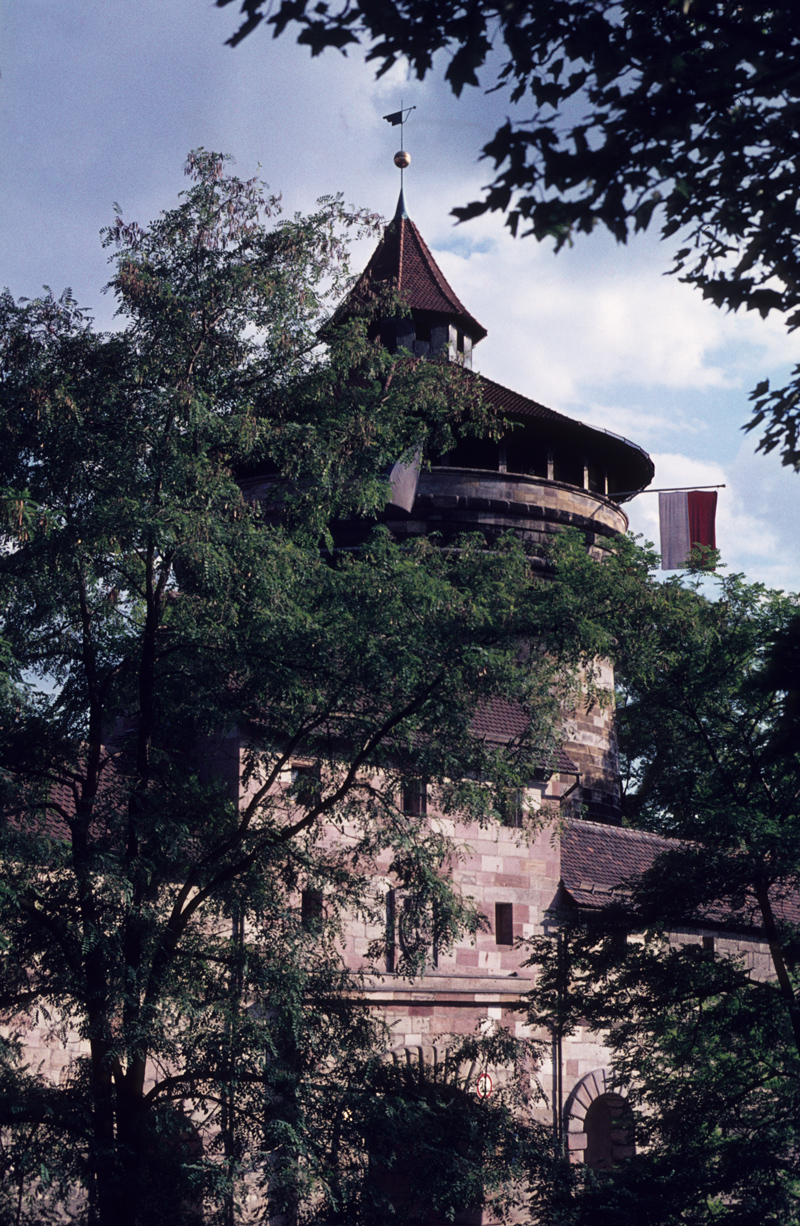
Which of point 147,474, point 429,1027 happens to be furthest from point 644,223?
point 429,1027

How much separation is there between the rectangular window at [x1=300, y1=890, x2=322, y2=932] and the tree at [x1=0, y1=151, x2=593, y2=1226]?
0.05 metres

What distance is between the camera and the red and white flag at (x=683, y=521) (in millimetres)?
28938

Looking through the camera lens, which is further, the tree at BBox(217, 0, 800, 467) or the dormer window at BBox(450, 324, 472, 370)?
the dormer window at BBox(450, 324, 472, 370)

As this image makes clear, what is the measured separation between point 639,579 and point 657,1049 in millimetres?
5576

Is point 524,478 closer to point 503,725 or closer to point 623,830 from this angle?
point 623,830

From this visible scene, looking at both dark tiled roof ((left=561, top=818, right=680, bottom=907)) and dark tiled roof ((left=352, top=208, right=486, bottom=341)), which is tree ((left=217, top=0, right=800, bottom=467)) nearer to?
dark tiled roof ((left=561, top=818, right=680, bottom=907))

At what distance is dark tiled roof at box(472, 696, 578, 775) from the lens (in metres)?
19.6

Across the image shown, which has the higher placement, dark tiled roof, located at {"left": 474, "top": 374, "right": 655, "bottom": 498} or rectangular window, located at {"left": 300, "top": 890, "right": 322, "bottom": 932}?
dark tiled roof, located at {"left": 474, "top": 374, "right": 655, "bottom": 498}

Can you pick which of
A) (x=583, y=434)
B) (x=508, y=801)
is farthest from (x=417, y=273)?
(x=508, y=801)

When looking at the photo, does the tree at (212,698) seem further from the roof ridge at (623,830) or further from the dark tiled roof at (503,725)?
the roof ridge at (623,830)

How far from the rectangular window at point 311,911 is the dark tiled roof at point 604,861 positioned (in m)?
7.00

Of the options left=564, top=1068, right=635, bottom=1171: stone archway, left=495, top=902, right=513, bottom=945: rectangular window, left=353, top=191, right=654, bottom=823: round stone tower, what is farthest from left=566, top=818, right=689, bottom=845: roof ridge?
left=564, top=1068, right=635, bottom=1171: stone archway

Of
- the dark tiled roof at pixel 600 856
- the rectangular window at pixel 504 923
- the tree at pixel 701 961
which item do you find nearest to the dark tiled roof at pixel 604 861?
the dark tiled roof at pixel 600 856

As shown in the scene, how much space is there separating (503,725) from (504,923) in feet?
9.79
